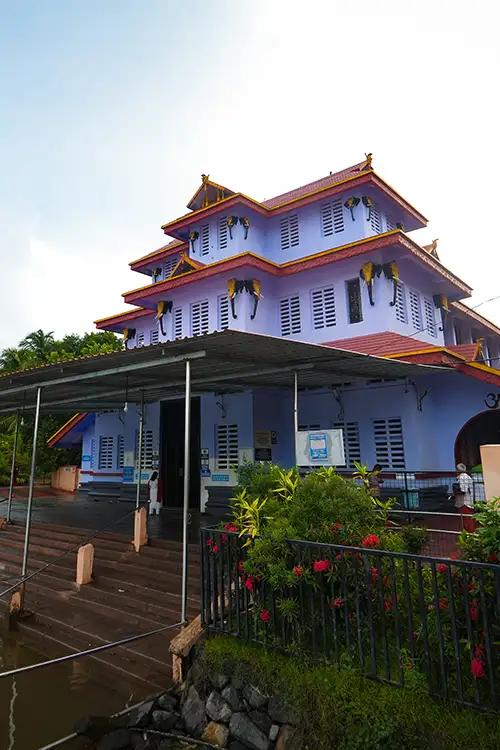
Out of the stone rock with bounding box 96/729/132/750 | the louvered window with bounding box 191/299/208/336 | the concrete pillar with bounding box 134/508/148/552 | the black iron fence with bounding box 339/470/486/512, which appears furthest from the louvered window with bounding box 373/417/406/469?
the stone rock with bounding box 96/729/132/750

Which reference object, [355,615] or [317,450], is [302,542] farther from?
[317,450]

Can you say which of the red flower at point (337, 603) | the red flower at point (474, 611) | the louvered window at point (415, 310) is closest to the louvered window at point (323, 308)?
the louvered window at point (415, 310)

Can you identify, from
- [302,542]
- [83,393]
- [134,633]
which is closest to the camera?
[302,542]

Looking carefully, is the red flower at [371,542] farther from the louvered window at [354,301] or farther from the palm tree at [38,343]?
the palm tree at [38,343]

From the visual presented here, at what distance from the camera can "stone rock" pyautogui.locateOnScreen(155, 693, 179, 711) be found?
4.47 metres

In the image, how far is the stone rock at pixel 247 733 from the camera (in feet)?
12.1

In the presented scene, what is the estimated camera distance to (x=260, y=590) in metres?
4.41

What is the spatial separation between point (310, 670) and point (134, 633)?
306 cm

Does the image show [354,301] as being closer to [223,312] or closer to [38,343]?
[223,312]

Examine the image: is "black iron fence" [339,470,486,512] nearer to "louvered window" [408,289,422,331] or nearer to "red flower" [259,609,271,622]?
"louvered window" [408,289,422,331]

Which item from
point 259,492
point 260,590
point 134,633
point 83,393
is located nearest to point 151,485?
point 83,393

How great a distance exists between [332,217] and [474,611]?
12.3m

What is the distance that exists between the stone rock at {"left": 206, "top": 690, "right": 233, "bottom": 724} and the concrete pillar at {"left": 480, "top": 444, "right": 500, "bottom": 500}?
328cm

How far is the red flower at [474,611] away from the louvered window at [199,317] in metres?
11.4
